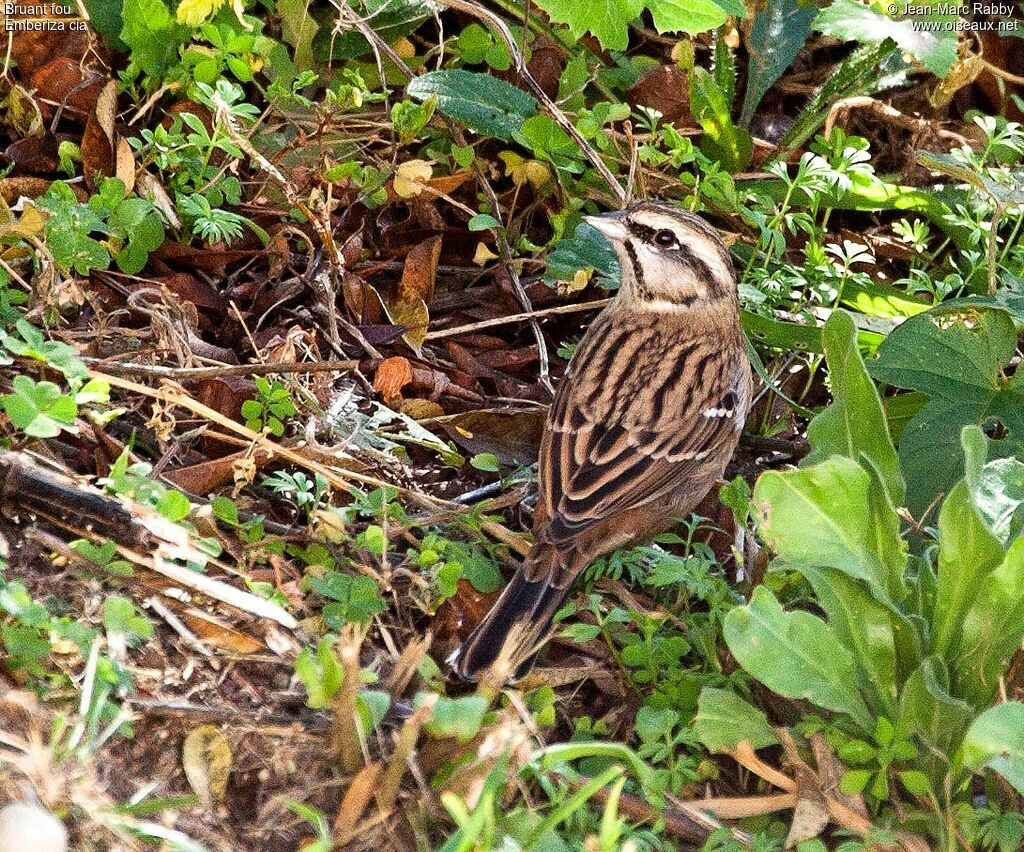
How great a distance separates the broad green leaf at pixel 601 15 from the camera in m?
5.18

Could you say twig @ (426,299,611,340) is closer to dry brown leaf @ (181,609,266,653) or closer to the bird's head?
the bird's head

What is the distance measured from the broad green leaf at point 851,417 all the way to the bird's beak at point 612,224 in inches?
46.3

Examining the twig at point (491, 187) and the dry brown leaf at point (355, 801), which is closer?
the dry brown leaf at point (355, 801)

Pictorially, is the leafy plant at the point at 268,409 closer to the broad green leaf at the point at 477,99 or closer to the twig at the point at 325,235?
the twig at the point at 325,235

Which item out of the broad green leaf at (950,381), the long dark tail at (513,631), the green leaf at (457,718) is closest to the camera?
the green leaf at (457,718)

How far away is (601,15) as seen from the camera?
17.0 feet

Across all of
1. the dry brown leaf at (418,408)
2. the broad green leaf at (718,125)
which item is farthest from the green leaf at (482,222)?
the broad green leaf at (718,125)

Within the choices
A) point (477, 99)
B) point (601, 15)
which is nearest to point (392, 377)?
point (477, 99)

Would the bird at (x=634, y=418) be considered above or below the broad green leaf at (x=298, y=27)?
below

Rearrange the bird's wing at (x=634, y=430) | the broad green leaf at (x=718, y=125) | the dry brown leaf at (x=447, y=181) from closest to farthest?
the bird's wing at (x=634, y=430) < the dry brown leaf at (x=447, y=181) < the broad green leaf at (x=718, y=125)

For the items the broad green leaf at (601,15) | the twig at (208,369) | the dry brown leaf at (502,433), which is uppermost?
the broad green leaf at (601,15)

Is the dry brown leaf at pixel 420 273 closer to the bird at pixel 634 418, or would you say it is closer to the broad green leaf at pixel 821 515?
the bird at pixel 634 418

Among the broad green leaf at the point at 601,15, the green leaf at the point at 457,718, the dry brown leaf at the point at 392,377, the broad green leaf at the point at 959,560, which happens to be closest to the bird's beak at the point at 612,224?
the broad green leaf at the point at 601,15

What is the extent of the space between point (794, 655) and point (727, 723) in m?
0.25
